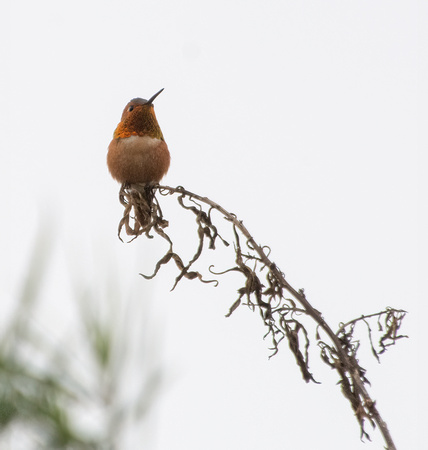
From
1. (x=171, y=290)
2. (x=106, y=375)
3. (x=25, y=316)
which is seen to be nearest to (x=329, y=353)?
(x=171, y=290)

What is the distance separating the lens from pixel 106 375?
5.11 feet

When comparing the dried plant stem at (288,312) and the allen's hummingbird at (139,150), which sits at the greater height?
the allen's hummingbird at (139,150)

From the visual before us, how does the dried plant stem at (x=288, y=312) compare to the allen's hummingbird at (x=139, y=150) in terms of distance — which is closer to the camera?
the dried plant stem at (x=288, y=312)

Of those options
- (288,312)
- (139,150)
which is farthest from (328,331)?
(139,150)

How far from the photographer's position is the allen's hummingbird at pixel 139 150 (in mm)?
4645

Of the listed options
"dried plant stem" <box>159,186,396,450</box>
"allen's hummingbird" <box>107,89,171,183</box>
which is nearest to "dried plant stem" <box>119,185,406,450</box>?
"dried plant stem" <box>159,186,396,450</box>

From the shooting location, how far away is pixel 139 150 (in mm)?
4809

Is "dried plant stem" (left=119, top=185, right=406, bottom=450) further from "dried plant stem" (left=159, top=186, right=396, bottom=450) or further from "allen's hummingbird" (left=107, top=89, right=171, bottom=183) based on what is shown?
"allen's hummingbird" (left=107, top=89, right=171, bottom=183)

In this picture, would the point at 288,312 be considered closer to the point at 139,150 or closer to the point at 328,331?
the point at 328,331

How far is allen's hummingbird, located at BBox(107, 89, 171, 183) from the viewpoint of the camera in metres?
4.64

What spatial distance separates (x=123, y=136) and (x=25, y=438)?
3865 millimetres

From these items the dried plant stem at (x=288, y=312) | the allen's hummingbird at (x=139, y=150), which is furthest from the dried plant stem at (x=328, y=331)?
the allen's hummingbird at (x=139, y=150)

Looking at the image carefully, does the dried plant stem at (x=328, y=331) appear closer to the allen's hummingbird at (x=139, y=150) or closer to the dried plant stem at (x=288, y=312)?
the dried plant stem at (x=288, y=312)

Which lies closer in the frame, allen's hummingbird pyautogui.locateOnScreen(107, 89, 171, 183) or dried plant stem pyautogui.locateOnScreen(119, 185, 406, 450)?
dried plant stem pyautogui.locateOnScreen(119, 185, 406, 450)
